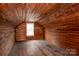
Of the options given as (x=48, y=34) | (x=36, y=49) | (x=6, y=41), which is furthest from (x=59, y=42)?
(x=6, y=41)

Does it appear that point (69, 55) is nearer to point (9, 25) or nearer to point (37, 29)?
point (37, 29)

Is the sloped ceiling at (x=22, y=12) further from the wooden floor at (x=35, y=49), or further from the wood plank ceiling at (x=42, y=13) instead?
the wooden floor at (x=35, y=49)

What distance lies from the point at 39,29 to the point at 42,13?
0.91 feet

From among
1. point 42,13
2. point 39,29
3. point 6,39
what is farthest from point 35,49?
point 42,13

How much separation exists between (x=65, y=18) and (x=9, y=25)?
0.95 meters

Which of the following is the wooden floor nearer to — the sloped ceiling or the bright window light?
the bright window light

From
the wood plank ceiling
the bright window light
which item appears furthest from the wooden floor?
the wood plank ceiling

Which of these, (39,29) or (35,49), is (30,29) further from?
(35,49)

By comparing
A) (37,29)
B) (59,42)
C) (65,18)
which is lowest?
(59,42)

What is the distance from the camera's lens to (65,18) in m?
2.49

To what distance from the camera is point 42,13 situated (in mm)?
2529

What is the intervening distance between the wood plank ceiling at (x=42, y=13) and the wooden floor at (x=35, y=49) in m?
0.34

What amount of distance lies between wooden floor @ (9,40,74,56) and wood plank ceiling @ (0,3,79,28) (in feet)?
1.12

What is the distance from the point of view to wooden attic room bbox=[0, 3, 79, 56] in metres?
2.45
